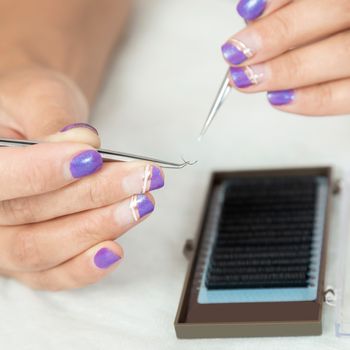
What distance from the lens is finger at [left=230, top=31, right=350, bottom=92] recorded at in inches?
24.4

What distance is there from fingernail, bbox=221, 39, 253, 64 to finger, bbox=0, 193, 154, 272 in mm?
128

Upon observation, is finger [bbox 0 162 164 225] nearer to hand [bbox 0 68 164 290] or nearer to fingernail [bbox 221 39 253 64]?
hand [bbox 0 68 164 290]

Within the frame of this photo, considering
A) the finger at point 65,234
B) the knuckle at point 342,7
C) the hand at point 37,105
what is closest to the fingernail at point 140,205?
the finger at point 65,234

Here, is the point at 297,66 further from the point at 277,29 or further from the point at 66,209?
the point at 66,209

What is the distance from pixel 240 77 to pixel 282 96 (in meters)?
0.05

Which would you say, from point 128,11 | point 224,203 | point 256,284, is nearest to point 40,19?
point 128,11

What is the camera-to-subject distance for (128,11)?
3.40 feet

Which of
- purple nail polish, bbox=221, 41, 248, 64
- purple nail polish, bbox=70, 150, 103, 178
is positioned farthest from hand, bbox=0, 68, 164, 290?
purple nail polish, bbox=221, 41, 248, 64

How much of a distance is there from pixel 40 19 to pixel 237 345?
1.69 feet

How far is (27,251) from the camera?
0.61m

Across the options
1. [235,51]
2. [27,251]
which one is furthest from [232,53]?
[27,251]

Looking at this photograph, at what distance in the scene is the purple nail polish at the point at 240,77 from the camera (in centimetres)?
62

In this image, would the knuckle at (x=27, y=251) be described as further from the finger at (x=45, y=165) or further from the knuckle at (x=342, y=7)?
the knuckle at (x=342, y=7)

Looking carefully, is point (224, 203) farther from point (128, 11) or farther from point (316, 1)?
point (128, 11)
